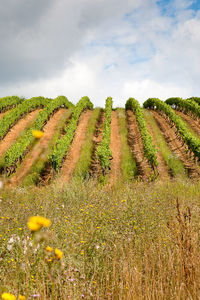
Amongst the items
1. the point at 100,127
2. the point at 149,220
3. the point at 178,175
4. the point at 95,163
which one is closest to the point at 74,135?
the point at 100,127

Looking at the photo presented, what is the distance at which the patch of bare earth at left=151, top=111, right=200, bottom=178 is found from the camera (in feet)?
62.3

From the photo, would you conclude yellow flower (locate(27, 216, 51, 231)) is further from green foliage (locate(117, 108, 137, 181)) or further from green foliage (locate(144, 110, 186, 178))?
green foliage (locate(144, 110, 186, 178))

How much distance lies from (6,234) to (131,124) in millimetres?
26153

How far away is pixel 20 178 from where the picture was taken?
18.0 meters

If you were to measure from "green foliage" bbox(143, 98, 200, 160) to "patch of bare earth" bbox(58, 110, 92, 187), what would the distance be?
889 centimetres

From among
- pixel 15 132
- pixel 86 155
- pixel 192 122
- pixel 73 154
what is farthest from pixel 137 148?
pixel 15 132

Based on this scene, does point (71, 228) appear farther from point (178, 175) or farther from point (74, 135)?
point (74, 135)

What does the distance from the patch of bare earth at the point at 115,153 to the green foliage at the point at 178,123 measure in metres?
5.66

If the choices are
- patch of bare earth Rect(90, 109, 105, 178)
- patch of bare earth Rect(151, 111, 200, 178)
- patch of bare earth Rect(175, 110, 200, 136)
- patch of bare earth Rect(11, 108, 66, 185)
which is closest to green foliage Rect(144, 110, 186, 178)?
patch of bare earth Rect(151, 111, 200, 178)

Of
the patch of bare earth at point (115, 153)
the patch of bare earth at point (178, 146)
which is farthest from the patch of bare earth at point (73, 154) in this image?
the patch of bare earth at point (178, 146)

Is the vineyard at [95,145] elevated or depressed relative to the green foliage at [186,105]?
depressed

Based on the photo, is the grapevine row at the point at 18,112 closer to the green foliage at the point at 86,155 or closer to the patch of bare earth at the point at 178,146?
the green foliage at the point at 86,155

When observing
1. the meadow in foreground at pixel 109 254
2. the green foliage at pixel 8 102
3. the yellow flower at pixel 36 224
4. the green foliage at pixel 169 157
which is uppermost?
the green foliage at pixel 8 102

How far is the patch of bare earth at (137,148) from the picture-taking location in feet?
61.8
